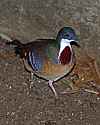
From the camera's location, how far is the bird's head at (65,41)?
4723 millimetres

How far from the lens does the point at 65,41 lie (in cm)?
482

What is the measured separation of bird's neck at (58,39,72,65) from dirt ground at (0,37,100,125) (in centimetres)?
38

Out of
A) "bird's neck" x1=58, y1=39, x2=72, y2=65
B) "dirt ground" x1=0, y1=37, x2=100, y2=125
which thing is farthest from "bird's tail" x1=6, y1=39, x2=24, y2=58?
"bird's neck" x1=58, y1=39, x2=72, y2=65

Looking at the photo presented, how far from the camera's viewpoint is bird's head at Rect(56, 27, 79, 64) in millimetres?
4723

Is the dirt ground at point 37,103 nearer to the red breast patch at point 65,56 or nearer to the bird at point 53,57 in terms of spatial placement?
the bird at point 53,57

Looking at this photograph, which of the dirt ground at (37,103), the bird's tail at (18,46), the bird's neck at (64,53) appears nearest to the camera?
the dirt ground at (37,103)

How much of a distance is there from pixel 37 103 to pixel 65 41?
24.0 inches

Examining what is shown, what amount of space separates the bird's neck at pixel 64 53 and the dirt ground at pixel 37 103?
1.26 feet

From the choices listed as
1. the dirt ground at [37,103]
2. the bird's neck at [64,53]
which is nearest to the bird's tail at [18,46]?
the dirt ground at [37,103]

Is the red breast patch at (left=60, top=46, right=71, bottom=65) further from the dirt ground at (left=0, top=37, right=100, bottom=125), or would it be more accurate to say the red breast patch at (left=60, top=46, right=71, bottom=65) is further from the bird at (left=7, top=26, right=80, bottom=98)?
the dirt ground at (left=0, top=37, right=100, bottom=125)

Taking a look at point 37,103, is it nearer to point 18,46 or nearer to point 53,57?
point 53,57

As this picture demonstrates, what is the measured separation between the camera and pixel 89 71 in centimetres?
529

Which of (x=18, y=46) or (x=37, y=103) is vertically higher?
(x=18, y=46)

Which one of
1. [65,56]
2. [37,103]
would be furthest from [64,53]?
[37,103]
